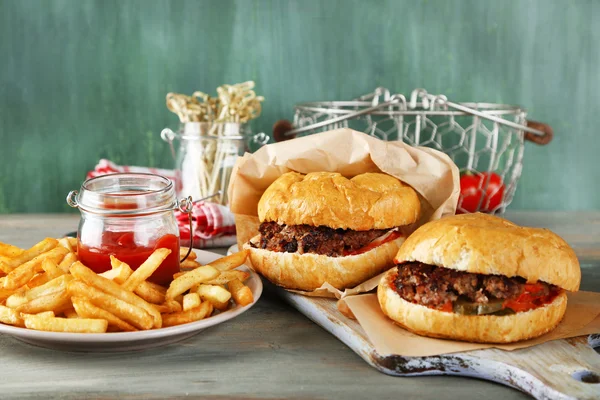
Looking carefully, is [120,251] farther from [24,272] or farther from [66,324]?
[66,324]

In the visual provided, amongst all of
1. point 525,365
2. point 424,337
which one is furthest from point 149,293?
point 525,365

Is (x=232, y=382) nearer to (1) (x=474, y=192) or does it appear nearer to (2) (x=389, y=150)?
(2) (x=389, y=150)

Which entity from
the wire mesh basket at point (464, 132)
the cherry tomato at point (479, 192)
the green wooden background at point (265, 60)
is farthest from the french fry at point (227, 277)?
the green wooden background at point (265, 60)

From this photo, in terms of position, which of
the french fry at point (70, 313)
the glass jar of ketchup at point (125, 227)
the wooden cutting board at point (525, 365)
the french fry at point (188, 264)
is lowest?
the wooden cutting board at point (525, 365)

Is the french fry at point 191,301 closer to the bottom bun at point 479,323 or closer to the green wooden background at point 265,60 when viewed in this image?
the bottom bun at point 479,323

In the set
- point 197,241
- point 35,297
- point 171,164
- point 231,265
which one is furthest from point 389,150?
point 171,164

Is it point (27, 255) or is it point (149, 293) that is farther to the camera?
point (27, 255)
